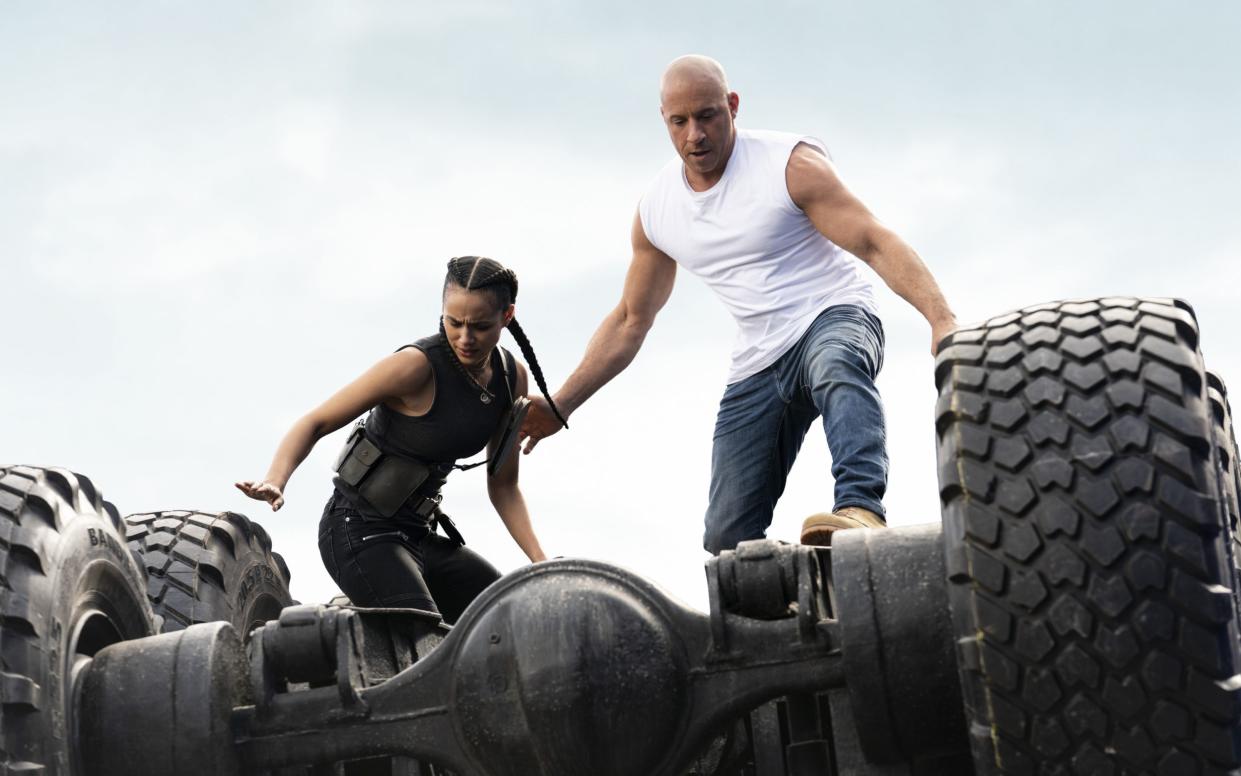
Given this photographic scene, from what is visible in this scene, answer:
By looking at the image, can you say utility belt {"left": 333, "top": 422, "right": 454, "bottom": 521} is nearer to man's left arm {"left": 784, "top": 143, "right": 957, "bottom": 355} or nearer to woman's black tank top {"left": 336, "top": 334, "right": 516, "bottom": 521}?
woman's black tank top {"left": 336, "top": 334, "right": 516, "bottom": 521}

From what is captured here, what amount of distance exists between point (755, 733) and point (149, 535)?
2.97 metres

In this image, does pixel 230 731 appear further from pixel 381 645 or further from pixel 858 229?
pixel 858 229

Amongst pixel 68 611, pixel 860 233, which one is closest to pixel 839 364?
pixel 860 233

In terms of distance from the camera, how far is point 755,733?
13.8ft

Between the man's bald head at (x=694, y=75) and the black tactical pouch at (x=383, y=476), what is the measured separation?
5.51 feet

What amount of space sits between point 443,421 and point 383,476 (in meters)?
0.33

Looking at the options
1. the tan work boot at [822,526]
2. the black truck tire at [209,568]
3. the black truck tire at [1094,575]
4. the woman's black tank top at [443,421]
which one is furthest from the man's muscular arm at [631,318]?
the black truck tire at [1094,575]

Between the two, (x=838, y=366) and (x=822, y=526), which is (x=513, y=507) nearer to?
(x=838, y=366)

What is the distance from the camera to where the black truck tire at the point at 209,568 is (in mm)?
6008

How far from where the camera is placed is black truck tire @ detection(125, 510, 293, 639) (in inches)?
237

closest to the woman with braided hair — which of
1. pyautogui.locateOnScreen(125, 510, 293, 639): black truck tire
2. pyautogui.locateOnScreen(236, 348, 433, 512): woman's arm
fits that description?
pyautogui.locateOnScreen(236, 348, 433, 512): woman's arm

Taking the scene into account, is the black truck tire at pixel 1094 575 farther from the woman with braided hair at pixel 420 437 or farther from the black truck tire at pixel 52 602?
the woman with braided hair at pixel 420 437

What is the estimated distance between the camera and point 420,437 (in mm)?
5910

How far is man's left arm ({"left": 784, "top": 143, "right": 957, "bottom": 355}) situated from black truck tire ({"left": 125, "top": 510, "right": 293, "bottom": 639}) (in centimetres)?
247
